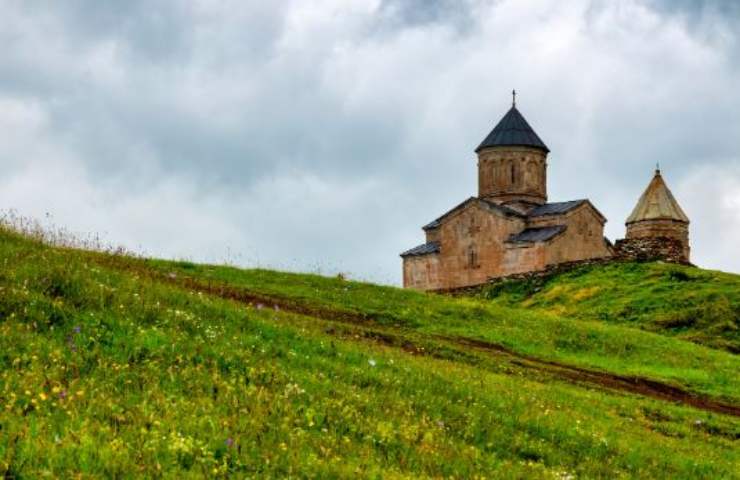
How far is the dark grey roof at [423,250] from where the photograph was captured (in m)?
68.8

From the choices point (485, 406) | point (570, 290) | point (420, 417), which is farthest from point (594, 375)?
point (570, 290)

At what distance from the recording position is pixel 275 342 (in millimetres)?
13492

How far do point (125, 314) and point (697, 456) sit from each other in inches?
337

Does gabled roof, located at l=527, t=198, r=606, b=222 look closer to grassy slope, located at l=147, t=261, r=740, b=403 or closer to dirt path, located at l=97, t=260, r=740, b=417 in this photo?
grassy slope, located at l=147, t=261, r=740, b=403

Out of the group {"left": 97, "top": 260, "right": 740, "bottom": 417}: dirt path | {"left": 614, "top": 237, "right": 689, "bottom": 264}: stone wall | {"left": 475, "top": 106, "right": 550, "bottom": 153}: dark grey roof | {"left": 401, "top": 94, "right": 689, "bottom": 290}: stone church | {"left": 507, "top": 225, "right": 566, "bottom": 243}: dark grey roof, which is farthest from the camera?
{"left": 475, "top": 106, "right": 550, "bottom": 153}: dark grey roof

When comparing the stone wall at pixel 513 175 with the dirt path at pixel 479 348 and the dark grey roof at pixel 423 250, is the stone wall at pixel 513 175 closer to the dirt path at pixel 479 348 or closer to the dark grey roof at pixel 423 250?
the dark grey roof at pixel 423 250

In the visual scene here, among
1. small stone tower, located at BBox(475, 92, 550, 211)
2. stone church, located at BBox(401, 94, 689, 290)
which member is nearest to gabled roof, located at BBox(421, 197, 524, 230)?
stone church, located at BBox(401, 94, 689, 290)

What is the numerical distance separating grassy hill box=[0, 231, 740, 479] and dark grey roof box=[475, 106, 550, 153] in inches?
1897

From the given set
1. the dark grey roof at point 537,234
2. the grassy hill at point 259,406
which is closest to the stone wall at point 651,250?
the dark grey roof at point 537,234

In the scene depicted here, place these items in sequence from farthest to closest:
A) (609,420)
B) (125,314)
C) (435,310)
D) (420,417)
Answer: (435,310), (609,420), (125,314), (420,417)

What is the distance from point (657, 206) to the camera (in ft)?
217

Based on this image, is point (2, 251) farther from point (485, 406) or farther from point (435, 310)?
point (435, 310)

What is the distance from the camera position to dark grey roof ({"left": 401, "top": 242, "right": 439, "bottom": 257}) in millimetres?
68750

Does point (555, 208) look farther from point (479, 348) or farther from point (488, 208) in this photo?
point (479, 348)
